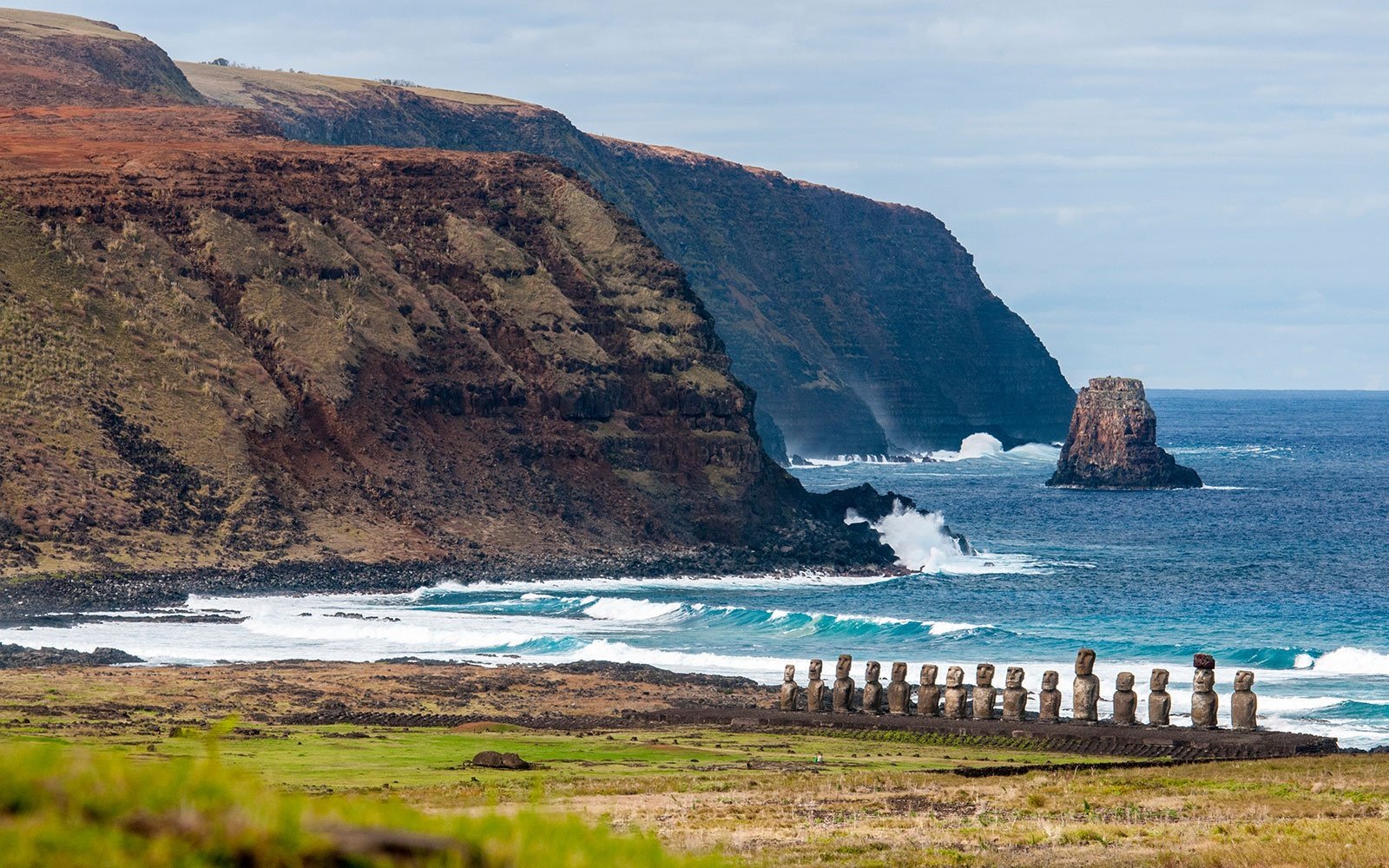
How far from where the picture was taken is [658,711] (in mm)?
44906

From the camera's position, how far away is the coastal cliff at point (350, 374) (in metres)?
84.6

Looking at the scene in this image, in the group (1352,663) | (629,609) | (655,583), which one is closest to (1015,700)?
(1352,663)

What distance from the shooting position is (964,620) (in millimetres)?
75438

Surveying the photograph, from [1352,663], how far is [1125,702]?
24411 millimetres

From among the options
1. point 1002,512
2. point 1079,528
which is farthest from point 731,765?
point 1002,512

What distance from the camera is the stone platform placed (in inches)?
1421

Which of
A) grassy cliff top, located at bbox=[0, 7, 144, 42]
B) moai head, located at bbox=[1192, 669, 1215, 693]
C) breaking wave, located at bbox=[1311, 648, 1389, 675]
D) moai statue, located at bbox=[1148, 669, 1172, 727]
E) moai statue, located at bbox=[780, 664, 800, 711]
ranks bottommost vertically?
breaking wave, located at bbox=[1311, 648, 1389, 675]

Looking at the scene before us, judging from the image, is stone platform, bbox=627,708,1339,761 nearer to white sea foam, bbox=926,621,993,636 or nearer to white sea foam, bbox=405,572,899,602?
white sea foam, bbox=926,621,993,636

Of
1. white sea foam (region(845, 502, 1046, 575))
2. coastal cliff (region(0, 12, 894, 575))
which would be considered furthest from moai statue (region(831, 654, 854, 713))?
white sea foam (region(845, 502, 1046, 575))

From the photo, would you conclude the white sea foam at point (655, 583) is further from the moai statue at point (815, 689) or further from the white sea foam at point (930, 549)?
the moai statue at point (815, 689)

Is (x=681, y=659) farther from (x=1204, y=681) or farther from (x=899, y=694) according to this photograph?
(x=1204, y=681)

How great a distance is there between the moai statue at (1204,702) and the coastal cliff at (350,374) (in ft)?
168

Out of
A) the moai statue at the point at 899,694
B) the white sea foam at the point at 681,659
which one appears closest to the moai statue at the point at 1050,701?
the moai statue at the point at 899,694

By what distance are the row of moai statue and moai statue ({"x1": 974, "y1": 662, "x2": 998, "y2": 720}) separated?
2 cm
